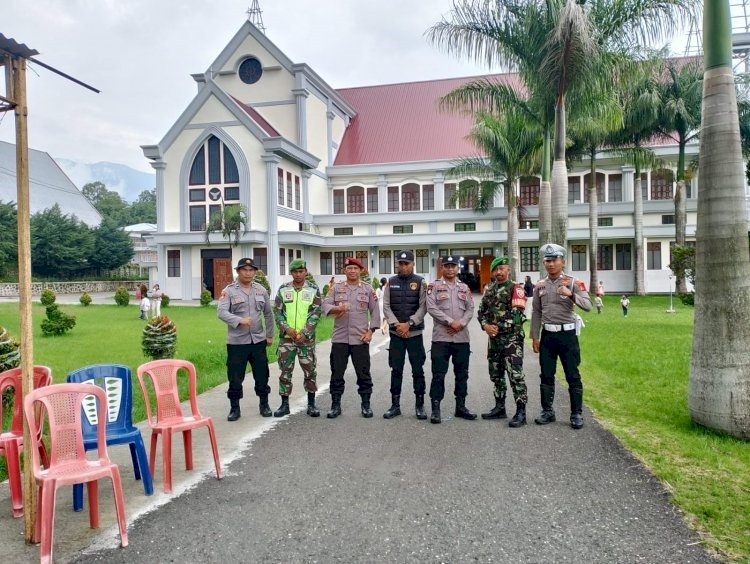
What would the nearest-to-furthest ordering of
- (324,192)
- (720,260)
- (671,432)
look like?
(720,260) → (671,432) → (324,192)

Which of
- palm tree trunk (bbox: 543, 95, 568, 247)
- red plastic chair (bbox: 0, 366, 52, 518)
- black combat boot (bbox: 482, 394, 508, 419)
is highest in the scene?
palm tree trunk (bbox: 543, 95, 568, 247)

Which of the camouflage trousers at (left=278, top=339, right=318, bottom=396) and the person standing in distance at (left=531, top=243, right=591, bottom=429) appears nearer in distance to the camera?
the person standing in distance at (left=531, top=243, right=591, bottom=429)

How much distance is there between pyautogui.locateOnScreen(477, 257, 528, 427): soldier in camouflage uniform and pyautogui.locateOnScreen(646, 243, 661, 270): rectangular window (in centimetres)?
2934

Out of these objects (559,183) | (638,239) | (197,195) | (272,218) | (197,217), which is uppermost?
(197,195)

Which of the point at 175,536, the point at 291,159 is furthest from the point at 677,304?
the point at 175,536

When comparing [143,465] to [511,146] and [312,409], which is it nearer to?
[312,409]

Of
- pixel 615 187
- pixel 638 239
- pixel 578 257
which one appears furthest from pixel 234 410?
pixel 615 187

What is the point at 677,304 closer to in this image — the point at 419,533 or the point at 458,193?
the point at 458,193

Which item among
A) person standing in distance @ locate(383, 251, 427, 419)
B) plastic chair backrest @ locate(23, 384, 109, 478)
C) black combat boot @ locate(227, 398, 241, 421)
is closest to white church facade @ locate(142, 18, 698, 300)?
black combat boot @ locate(227, 398, 241, 421)

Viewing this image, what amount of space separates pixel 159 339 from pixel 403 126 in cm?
3366

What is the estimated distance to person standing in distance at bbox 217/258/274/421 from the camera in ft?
22.4

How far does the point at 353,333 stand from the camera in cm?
701

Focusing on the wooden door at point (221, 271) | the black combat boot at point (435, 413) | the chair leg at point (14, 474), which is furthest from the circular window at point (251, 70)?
the chair leg at point (14, 474)

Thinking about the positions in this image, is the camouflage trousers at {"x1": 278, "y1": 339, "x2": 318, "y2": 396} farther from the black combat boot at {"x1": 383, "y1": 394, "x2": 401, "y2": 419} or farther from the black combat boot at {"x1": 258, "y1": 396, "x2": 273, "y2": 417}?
the black combat boot at {"x1": 383, "y1": 394, "x2": 401, "y2": 419}
